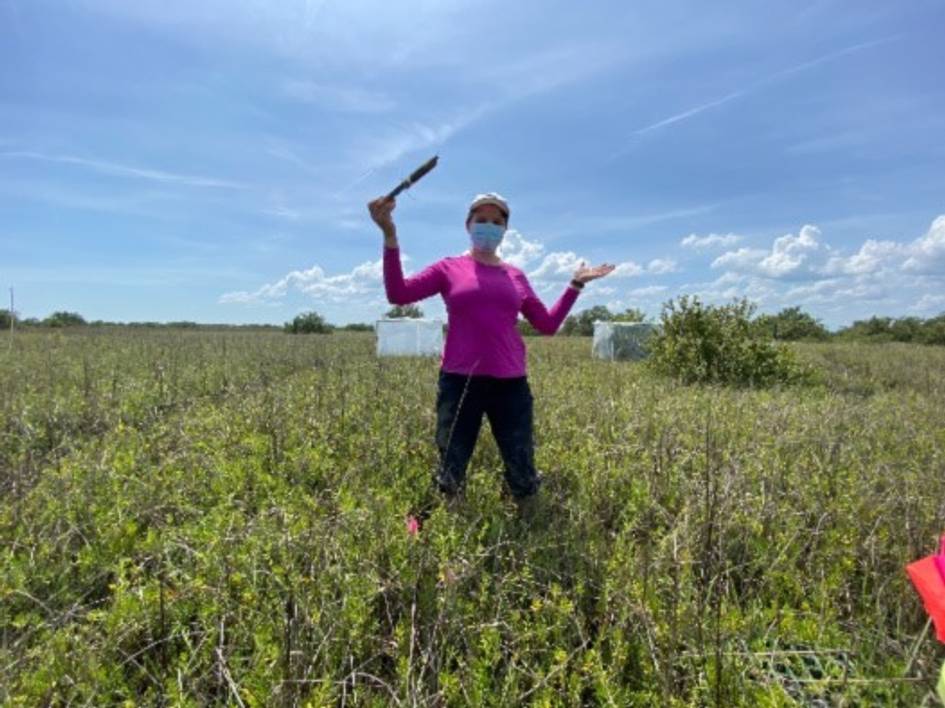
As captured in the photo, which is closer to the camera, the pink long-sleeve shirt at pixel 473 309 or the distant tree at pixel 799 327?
the pink long-sleeve shirt at pixel 473 309

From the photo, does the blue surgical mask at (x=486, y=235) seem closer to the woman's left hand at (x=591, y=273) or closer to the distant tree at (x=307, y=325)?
the woman's left hand at (x=591, y=273)

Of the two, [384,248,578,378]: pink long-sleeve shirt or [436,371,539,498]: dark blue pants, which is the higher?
[384,248,578,378]: pink long-sleeve shirt

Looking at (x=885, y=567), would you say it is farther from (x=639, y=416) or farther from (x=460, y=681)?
(x=639, y=416)

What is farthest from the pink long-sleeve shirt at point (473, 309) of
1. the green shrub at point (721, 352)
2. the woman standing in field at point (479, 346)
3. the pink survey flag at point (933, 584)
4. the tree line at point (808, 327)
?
the tree line at point (808, 327)

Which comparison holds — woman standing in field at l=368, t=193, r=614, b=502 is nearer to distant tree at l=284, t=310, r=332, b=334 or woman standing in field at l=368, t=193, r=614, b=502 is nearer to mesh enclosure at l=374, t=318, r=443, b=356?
mesh enclosure at l=374, t=318, r=443, b=356

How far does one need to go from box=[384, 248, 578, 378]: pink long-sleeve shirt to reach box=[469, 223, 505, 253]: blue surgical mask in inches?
3.7

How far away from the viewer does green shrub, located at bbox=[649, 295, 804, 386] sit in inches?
398

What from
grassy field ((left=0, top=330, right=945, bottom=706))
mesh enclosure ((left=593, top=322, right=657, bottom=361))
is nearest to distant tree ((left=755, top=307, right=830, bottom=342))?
mesh enclosure ((left=593, top=322, right=657, bottom=361))

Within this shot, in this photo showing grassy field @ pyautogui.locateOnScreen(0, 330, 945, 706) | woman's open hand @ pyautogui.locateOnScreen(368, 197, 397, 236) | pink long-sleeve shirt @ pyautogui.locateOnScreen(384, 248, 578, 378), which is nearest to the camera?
grassy field @ pyautogui.locateOnScreen(0, 330, 945, 706)

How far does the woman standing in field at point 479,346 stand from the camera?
127 inches

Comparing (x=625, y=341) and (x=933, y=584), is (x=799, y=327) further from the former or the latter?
(x=933, y=584)

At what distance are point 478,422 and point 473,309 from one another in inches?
25.2

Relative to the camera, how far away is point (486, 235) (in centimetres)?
329

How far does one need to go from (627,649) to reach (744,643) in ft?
1.27
